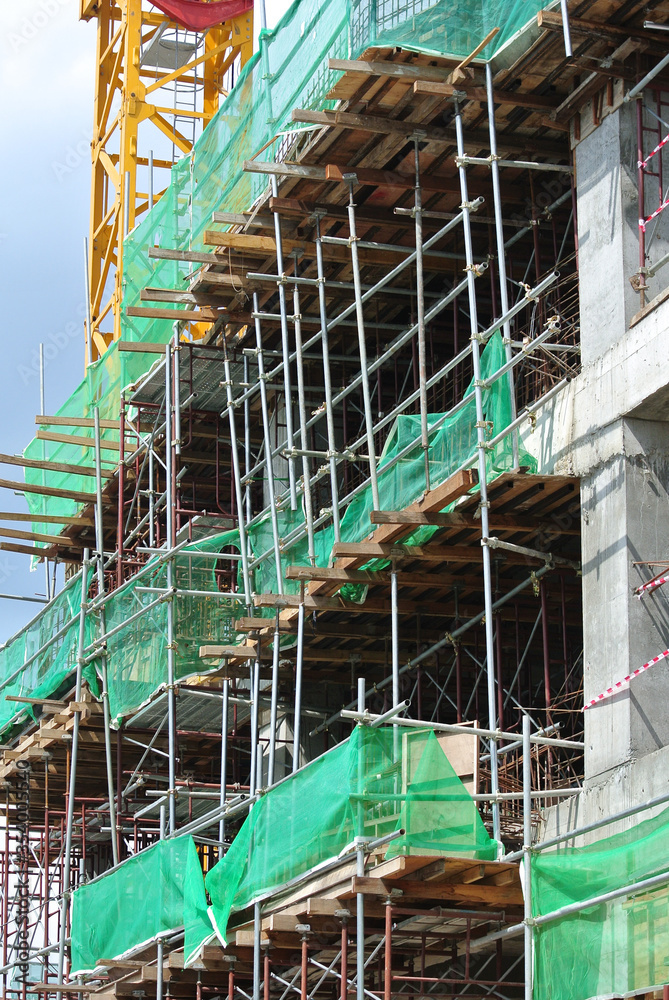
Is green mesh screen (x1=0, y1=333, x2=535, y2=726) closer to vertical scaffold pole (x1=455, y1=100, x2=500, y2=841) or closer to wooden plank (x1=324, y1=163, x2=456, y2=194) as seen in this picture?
vertical scaffold pole (x1=455, y1=100, x2=500, y2=841)

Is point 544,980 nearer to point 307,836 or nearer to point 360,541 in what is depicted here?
point 307,836

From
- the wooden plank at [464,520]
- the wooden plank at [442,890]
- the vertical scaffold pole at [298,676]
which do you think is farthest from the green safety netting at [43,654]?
the wooden plank at [442,890]

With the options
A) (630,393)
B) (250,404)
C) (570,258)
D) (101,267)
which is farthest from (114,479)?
(630,393)

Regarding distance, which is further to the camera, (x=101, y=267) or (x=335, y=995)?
(x=101, y=267)

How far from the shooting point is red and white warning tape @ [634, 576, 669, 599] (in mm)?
17516

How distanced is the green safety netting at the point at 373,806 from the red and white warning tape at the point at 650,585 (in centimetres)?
239

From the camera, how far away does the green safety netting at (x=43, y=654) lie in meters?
31.4

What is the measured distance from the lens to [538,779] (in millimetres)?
20172

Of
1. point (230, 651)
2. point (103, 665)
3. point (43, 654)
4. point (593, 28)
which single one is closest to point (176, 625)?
point (230, 651)

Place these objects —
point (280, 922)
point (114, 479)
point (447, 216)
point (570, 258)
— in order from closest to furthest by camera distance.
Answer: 1. point (280, 922)
2. point (570, 258)
3. point (447, 216)
4. point (114, 479)

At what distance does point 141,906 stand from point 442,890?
7.64 m

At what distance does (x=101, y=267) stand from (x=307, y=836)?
2408 cm

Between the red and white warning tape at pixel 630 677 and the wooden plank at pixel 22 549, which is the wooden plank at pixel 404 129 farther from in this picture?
the wooden plank at pixel 22 549

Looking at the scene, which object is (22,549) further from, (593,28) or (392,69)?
(593,28)
